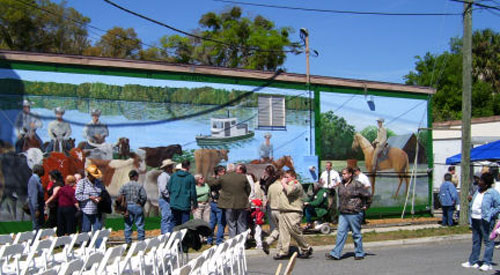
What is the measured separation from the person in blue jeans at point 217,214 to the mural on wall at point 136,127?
2685mm

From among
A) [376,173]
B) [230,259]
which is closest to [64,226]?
[230,259]

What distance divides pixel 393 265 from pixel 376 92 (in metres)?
10.2

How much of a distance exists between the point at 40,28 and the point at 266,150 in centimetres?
3188

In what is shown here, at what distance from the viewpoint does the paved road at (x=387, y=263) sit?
31.8 feet

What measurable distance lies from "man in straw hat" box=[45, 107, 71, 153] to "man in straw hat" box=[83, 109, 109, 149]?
18.3 inches

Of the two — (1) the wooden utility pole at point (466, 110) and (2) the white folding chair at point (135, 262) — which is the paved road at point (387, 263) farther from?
(1) the wooden utility pole at point (466, 110)

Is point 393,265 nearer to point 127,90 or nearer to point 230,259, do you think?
point 230,259

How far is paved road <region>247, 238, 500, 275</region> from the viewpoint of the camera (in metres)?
9.68

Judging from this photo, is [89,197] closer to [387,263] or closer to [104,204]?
[104,204]

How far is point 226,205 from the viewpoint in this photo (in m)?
11.6

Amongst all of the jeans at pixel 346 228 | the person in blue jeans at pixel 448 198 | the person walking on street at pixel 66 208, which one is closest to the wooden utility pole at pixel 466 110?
the person in blue jeans at pixel 448 198

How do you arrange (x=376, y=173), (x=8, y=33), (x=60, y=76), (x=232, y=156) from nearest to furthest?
1. (x=60, y=76)
2. (x=232, y=156)
3. (x=376, y=173)
4. (x=8, y=33)

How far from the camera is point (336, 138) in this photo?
18484 mm

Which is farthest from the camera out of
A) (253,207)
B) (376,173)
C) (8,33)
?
(8,33)
